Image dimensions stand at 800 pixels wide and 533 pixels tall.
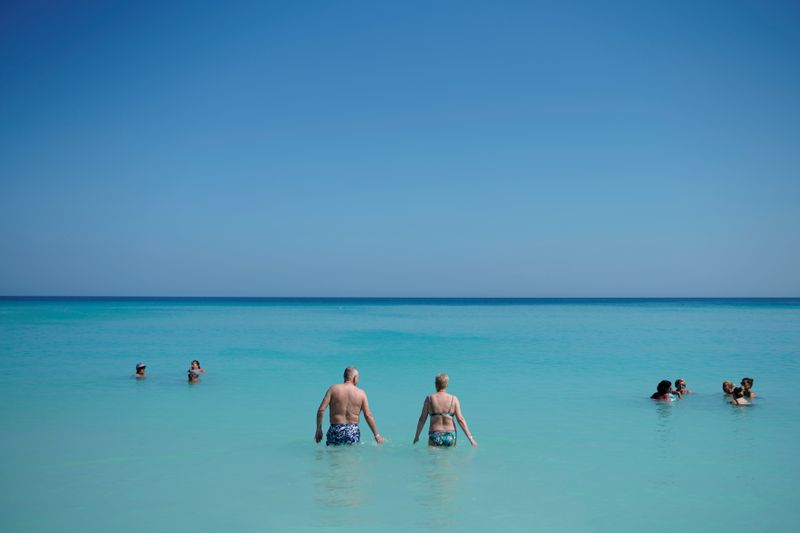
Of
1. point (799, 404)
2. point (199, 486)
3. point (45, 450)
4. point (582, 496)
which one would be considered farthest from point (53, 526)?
point (799, 404)

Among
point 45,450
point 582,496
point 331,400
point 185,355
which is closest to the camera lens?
point 582,496

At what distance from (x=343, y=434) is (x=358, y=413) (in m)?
0.43

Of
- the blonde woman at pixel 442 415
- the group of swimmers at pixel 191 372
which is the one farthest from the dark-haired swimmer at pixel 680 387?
the group of swimmers at pixel 191 372

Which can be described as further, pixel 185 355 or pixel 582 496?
pixel 185 355

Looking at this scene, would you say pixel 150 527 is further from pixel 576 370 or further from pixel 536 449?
pixel 576 370

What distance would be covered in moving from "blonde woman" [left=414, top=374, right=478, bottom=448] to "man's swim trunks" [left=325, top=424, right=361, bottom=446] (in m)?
0.97

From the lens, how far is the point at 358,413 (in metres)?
9.59

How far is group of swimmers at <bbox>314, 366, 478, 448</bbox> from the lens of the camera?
9297mm

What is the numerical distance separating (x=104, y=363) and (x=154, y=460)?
14.4m

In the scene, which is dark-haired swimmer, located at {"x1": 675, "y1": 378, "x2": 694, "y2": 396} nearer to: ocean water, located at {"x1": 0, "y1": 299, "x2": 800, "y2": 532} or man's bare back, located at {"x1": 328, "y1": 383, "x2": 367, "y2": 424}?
ocean water, located at {"x1": 0, "y1": 299, "x2": 800, "y2": 532}

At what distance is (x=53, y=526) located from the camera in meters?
6.98

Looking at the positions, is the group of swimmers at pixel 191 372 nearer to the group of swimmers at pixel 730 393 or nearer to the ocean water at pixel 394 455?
the ocean water at pixel 394 455

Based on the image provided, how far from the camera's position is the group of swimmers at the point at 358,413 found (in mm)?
9297

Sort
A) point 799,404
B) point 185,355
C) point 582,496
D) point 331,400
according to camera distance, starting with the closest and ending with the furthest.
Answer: point 582,496
point 331,400
point 799,404
point 185,355
